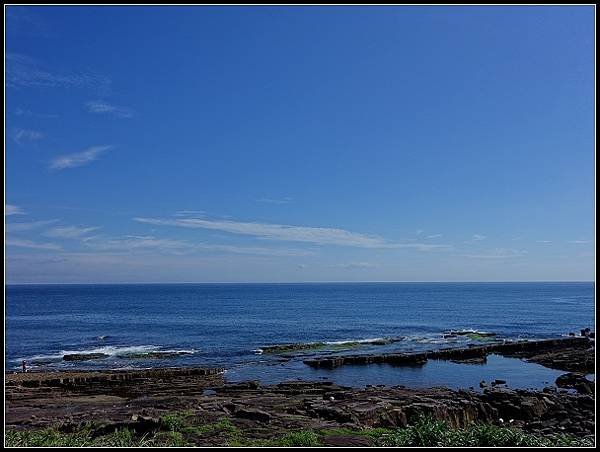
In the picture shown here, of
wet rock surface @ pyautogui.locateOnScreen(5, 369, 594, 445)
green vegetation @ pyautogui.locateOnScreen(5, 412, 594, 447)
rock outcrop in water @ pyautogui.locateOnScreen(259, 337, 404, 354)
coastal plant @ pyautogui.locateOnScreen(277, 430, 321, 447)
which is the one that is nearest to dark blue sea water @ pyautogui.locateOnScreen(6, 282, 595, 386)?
rock outcrop in water @ pyautogui.locateOnScreen(259, 337, 404, 354)

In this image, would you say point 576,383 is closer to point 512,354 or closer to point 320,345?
point 512,354

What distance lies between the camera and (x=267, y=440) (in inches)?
581

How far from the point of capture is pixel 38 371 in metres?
41.5

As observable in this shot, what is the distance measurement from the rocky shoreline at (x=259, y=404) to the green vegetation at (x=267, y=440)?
0.25 m

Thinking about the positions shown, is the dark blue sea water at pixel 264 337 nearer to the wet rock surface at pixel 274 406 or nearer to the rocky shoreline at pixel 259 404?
the rocky shoreline at pixel 259 404

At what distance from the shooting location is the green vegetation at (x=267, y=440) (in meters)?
11.3

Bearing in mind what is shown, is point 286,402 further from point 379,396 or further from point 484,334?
point 484,334

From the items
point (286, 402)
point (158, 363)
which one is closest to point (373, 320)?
point (158, 363)

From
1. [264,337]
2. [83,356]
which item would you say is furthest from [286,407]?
[264,337]

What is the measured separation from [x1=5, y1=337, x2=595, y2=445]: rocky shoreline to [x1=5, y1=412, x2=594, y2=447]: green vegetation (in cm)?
25

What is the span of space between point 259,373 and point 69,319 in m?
66.6

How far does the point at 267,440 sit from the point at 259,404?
895cm

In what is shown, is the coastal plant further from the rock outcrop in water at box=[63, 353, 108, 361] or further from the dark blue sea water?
the rock outcrop in water at box=[63, 353, 108, 361]

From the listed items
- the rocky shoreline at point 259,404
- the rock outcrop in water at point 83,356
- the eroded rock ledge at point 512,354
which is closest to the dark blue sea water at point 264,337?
the rock outcrop in water at point 83,356
